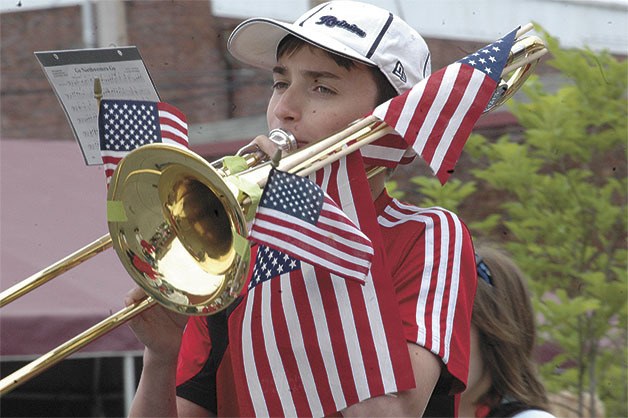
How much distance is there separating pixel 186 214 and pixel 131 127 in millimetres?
234

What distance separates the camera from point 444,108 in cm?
230

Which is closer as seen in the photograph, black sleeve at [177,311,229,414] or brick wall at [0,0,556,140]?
black sleeve at [177,311,229,414]

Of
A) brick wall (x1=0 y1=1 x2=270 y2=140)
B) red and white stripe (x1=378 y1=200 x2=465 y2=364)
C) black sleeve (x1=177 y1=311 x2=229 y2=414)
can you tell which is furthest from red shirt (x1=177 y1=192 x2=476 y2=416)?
brick wall (x1=0 y1=1 x2=270 y2=140)

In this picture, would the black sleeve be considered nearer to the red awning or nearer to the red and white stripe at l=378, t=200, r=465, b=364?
the red and white stripe at l=378, t=200, r=465, b=364

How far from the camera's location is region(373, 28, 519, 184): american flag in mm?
2248

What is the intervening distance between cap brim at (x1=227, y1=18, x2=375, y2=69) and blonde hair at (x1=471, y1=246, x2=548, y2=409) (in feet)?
3.32

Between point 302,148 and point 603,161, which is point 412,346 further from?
point 603,161

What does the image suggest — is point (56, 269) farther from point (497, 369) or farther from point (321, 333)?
point (497, 369)

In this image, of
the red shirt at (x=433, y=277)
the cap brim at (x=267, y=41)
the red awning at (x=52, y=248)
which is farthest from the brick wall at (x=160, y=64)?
the red shirt at (x=433, y=277)

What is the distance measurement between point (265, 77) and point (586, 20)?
4.39 m

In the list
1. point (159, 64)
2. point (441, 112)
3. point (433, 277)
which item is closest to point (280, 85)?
point (441, 112)

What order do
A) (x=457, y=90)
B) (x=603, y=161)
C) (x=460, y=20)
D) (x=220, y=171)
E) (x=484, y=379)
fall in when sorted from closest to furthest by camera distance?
(x=220, y=171), (x=457, y=90), (x=484, y=379), (x=603, y=161), (x=460, y=20)

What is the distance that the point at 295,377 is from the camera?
2238mm

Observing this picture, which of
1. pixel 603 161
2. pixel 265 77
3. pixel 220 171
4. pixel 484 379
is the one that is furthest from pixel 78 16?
pixel 220 171
